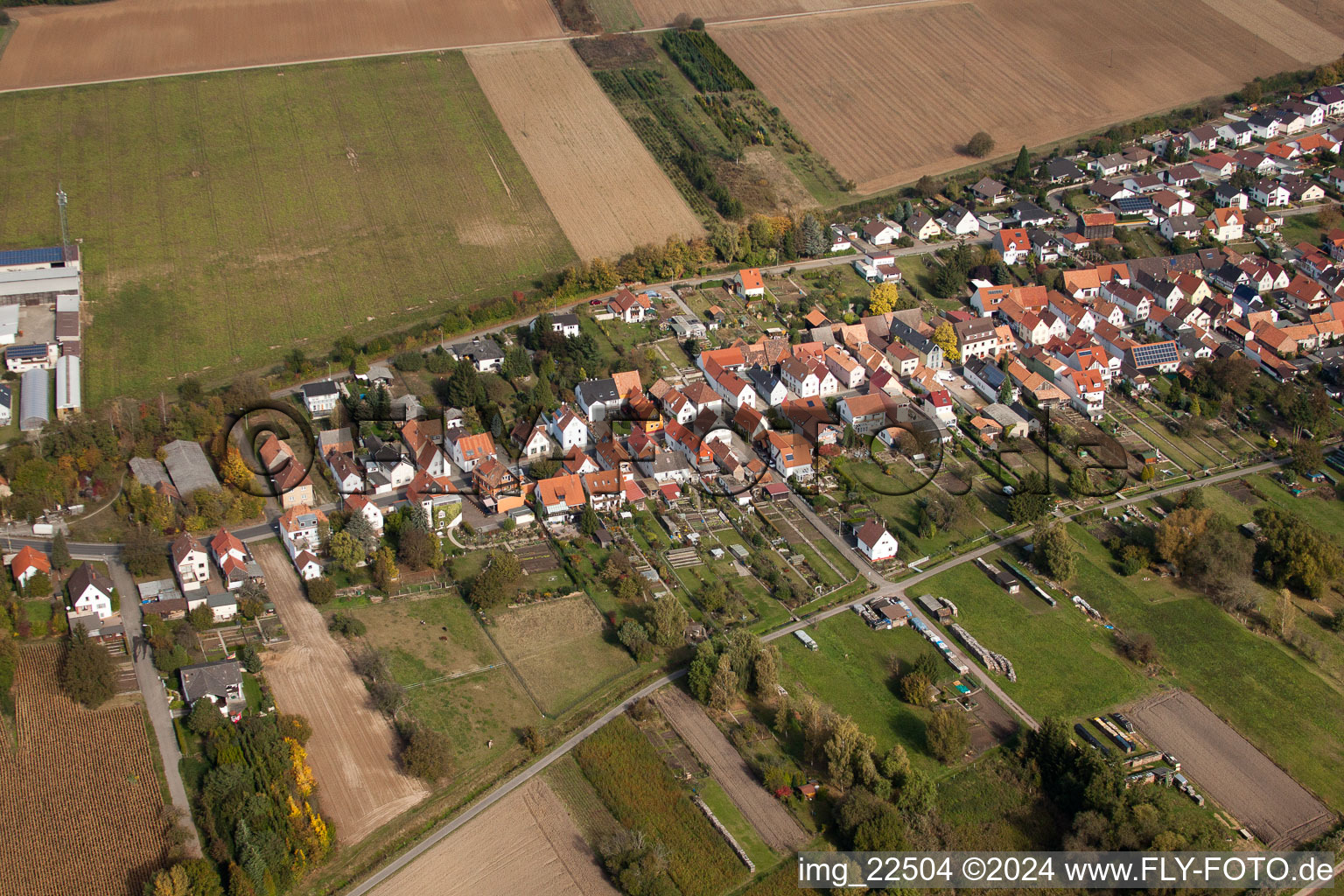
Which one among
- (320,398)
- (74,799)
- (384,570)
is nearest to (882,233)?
(320,398)

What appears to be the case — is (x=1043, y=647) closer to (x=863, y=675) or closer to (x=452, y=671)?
(x=863, y=675)

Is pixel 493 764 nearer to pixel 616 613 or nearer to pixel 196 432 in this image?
pixel 616 613

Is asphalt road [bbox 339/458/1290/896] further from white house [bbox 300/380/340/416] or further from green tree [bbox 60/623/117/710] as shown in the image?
white house [bbox 300/380/340/416]

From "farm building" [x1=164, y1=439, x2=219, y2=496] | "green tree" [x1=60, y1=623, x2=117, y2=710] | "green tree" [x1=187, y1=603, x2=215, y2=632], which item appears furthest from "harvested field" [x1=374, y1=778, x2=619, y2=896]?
"farm building" [x1=164, y1=439, x2=219, y2=496]

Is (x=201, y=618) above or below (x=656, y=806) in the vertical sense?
above

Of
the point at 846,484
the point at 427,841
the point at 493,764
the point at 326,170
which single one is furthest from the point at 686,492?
the point at 326,170

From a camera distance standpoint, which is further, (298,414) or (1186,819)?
(298,414)
